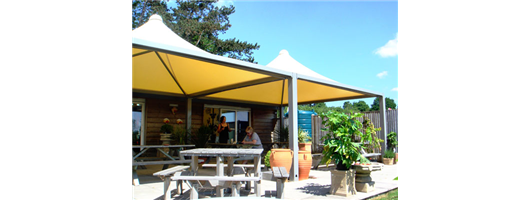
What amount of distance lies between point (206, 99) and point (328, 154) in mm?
6028

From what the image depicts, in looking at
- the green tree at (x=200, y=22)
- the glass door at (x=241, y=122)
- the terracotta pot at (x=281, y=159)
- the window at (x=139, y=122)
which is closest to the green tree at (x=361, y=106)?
the green tree at (x=200, y=22)

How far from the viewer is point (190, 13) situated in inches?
790

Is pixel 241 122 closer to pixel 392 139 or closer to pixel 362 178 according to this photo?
pixel 392 139

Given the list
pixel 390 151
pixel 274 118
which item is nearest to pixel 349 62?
pixel 274 118

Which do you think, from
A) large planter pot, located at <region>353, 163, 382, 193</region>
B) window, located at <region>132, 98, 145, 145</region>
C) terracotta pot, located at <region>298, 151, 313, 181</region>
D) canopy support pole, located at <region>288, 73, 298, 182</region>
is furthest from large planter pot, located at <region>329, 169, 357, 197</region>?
window, located at <region>132, 98, 145, 145</region>

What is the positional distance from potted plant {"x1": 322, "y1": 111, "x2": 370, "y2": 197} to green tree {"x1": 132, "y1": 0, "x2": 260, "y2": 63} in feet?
49.4

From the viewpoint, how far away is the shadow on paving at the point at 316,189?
450cm

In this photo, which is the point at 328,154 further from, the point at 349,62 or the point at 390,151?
the point at 349,62

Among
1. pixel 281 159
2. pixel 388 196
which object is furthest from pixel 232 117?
pixel 388 196

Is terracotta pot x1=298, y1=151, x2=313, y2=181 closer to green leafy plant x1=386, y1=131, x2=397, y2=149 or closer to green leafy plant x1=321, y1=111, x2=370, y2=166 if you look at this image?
green leafy plant x1=321, y1=111, x2=370, y2=166

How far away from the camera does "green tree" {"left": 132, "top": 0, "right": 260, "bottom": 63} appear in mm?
18359

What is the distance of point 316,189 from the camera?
4793mm
